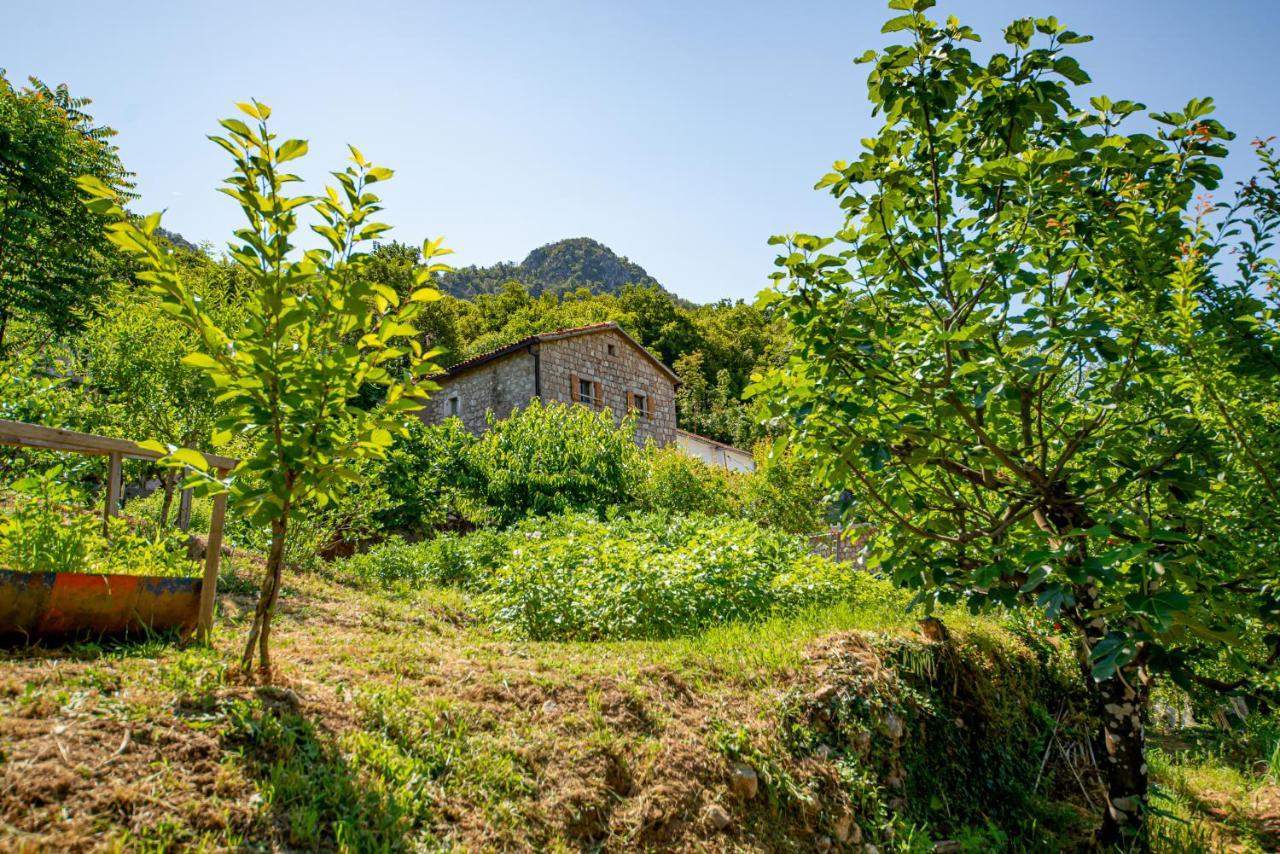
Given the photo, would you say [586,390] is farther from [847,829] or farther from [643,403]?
[847,829]

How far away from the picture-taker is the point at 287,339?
2.78 meters

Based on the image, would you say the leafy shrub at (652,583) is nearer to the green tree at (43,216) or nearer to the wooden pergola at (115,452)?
the wooden pergola at (115,452)

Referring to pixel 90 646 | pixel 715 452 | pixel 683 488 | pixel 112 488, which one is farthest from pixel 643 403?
pixel 90 646

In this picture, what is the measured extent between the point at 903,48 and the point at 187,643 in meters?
4.56

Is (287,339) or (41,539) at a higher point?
(287,339)

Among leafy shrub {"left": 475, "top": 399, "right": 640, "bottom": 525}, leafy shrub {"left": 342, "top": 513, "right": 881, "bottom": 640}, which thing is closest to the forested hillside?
leafy shrub {"left": 475, "top": 399, "right": 640, "bottom": 525}

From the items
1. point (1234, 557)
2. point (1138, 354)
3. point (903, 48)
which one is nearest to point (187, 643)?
point (903, 48)

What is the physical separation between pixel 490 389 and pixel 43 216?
47.3 feet

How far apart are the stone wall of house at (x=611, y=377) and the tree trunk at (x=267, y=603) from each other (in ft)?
54.8

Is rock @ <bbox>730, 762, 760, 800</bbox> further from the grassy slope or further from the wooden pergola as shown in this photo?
the wooden pergola

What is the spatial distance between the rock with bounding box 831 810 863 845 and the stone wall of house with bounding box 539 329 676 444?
16326 millimetres

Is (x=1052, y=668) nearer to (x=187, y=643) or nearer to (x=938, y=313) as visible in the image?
(x=938, y=313)

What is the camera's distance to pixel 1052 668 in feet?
19.6

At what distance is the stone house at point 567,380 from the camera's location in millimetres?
20812
